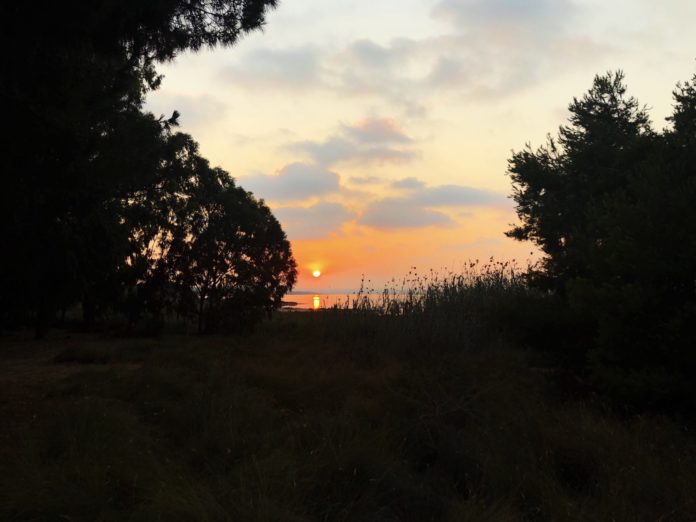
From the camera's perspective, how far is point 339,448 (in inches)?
180

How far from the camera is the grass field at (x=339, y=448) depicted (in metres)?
3.65

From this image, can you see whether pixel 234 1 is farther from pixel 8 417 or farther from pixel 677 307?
pixel 677 307

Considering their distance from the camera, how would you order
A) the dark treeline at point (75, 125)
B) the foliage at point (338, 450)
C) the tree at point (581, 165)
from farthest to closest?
the tree at point (581, 165), the dark treeline at point (75, 125), the foliage at point (338, 450)

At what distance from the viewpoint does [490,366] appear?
8.57m

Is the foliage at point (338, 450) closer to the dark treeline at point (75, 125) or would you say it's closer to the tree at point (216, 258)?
the dark treeline at point (75, 125)

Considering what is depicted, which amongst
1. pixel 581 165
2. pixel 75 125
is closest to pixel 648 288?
pixel 75 125

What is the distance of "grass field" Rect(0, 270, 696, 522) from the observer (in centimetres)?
365

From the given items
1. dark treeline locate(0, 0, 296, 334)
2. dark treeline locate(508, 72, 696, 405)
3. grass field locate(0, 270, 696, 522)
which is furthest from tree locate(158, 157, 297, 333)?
dark treeline locate(508, 72, 696, 405)

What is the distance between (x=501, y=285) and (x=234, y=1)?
32.5ft

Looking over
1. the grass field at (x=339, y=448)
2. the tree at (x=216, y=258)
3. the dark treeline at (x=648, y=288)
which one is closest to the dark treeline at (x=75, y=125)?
the grass field at (x=339, y=448)

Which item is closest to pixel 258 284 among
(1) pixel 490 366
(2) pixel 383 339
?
(2) pixel 383 339

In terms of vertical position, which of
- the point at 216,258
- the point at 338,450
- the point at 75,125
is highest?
the point at 75,125

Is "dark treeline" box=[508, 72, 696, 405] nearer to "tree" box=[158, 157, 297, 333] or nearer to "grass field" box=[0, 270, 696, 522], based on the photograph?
"grass field" box=[0, 270, 696, 522]

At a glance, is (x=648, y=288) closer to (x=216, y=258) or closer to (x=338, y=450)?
(x=338, y=450)
